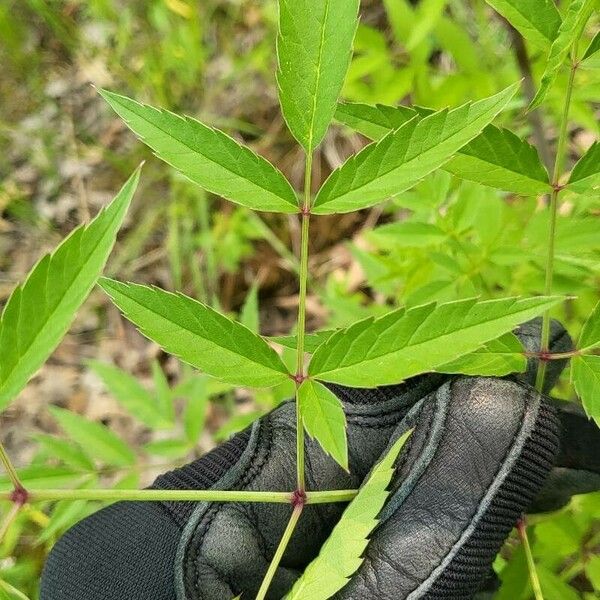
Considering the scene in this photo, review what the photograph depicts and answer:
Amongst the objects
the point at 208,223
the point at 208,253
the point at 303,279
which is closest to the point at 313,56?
the point at 303,279

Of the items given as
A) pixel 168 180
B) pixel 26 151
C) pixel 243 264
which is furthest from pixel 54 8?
pixel 243 264

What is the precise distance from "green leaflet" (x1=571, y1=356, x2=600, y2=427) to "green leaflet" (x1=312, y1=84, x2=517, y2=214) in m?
0.35

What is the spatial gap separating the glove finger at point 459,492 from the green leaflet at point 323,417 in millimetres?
251

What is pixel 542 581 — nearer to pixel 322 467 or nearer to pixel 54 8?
pixel 322 467

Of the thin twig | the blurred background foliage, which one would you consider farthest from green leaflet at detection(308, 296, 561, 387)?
the thin twig

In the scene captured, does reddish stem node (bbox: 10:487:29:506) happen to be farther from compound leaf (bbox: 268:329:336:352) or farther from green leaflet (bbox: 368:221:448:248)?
green leaflet (bbox: 368:221:448:248)

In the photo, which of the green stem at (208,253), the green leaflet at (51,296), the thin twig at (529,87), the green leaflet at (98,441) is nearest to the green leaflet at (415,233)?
the thin twig at (529,87)

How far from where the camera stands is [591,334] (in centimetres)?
85

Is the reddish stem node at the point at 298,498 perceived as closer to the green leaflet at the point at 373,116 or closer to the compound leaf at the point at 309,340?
the compound leaf at the point at 309,340

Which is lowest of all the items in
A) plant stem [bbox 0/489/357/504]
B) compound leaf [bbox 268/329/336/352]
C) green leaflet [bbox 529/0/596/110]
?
plant stem [bbox 0/489/357/504]

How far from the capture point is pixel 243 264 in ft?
10.2

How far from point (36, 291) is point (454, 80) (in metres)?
1.28

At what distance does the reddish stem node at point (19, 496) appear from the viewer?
0.75 m

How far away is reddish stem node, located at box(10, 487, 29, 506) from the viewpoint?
29.7 inches
